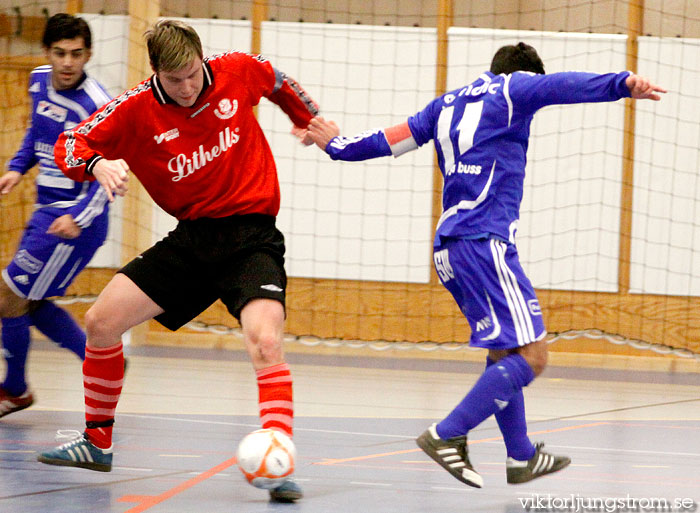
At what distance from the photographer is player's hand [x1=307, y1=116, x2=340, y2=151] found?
12.3 ft

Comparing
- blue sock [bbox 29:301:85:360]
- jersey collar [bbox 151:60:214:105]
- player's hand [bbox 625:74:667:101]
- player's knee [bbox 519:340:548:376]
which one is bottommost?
blue sock [bbox 29:301:85:360]

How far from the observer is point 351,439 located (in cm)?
438

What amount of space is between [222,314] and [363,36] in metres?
2.36

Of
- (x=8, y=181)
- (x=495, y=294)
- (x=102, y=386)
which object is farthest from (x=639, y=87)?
(x=8, y=181)

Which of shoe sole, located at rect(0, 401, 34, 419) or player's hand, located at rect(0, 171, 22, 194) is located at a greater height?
player's hand, located at rect(0, 171, 22, 194)

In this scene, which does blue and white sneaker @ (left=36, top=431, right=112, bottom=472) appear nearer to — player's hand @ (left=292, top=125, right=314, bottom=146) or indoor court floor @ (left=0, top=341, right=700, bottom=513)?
indoor court floor @ (left=0, top=341, right=700, bottom=513)

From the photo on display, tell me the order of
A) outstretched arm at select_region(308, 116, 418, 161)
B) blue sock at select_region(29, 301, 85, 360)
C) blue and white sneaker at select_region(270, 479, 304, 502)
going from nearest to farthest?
blue and white sneaker at select_region(270, 479, 304, 502), outstretched arm at select_region(308, 116, 418, 161), blue sock at select_region(29, 301, 85, 360)

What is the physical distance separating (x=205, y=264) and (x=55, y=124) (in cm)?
149

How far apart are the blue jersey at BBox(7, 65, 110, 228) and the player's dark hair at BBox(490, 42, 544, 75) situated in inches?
70.2

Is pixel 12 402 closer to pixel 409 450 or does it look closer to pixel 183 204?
pixel 183 204

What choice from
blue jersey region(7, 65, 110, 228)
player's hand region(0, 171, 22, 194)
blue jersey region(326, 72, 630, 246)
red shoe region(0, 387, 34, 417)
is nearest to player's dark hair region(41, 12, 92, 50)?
blue jersey region(7, 65, 110, 228)

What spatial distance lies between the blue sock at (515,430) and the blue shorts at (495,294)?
22 cm

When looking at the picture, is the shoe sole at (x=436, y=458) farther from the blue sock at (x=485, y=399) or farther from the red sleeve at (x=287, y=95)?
the red sleeve at (x=287, y=95)

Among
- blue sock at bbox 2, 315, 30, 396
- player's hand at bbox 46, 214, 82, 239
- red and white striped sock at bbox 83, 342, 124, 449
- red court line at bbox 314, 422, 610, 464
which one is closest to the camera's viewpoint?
red and white striped sock at bbox 83, 342, 124, 449
